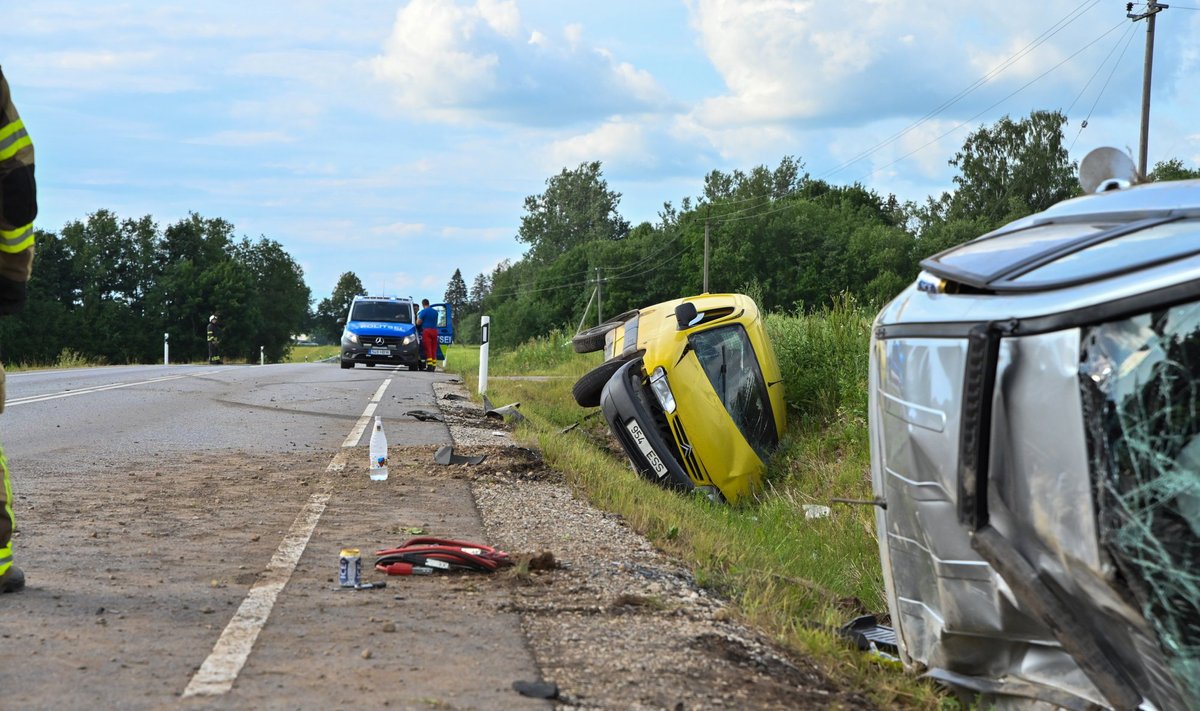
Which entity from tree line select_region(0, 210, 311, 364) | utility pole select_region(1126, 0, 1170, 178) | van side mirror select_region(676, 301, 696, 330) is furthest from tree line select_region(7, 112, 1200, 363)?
van side mirror select_region(676, 301, 696, 330)

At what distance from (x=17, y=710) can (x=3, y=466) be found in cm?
160

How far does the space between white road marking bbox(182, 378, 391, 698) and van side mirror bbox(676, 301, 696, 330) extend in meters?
5.42

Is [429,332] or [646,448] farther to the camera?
[429,332]

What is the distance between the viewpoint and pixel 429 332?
2864 cm

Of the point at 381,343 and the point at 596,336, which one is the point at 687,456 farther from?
the point at 381,343

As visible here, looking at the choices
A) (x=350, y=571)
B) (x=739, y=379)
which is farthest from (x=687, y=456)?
(x=350, y=571)

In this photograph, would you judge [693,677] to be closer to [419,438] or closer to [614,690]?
[614,690]

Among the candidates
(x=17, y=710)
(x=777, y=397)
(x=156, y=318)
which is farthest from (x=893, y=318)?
(x=156, y=318)

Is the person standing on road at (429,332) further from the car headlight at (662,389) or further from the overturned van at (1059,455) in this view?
the overturned van at (1059,455)

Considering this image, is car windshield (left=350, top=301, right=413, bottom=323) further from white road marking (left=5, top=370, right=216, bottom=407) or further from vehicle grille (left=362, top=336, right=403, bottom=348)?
white road marking (left=5, top=370, right=216, bottom=407)

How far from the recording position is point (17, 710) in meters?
2.93

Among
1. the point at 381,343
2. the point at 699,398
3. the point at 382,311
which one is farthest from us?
the point at 382,311

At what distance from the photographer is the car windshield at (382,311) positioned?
94.8 feet

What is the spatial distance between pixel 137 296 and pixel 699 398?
7576 centimetres
